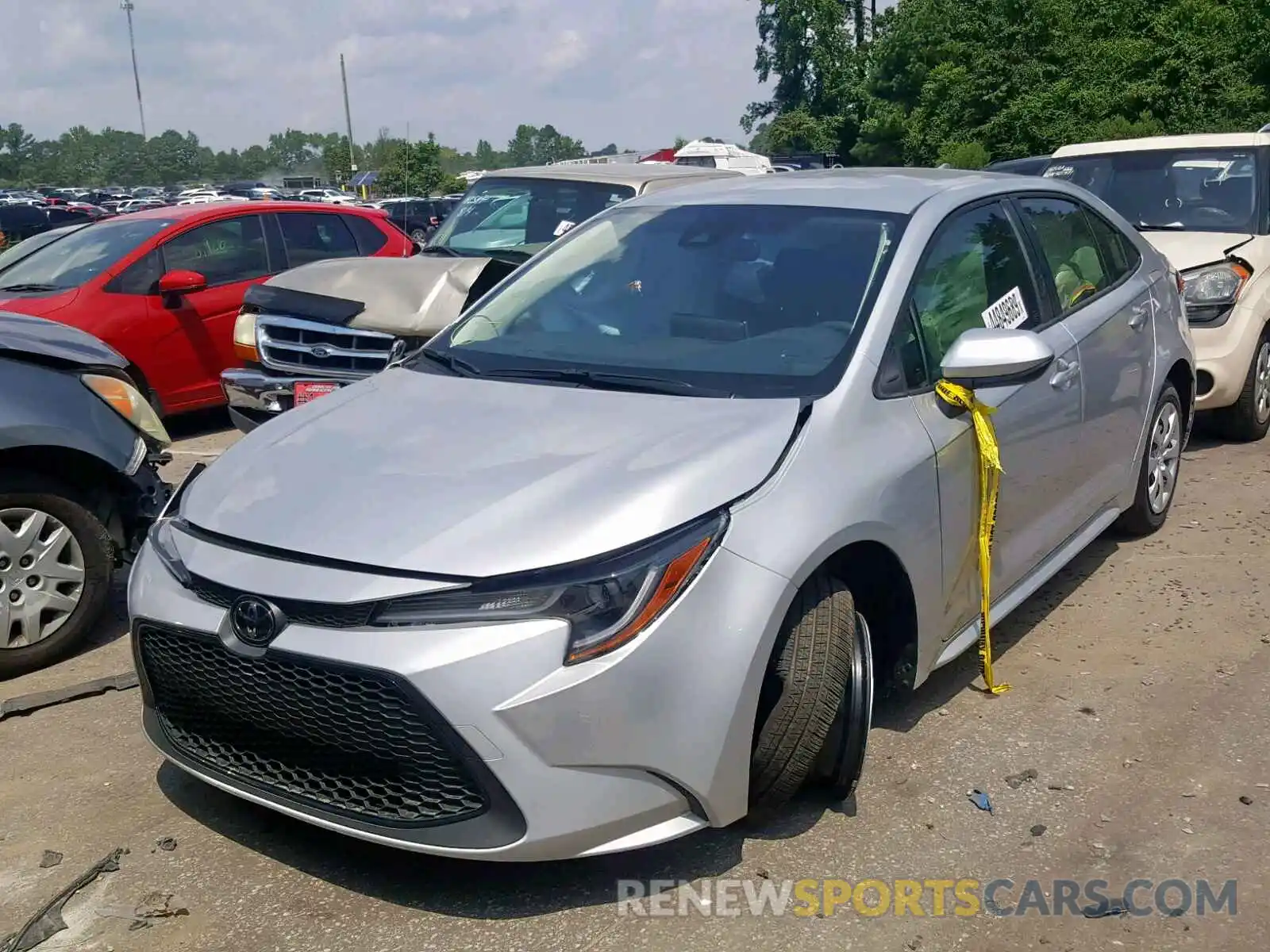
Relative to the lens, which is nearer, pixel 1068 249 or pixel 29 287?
pixel 1068 249

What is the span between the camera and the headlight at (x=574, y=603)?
9.07 feet

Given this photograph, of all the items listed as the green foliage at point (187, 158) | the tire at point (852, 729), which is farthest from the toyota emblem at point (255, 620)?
the green foliage at point (187, 158)

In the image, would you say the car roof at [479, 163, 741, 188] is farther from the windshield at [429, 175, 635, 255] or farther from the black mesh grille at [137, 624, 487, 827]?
the black mesh grille at [137, 624, 487, 827]

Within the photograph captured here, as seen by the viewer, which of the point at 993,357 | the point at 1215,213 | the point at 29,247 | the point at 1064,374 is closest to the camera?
the point at 993,357

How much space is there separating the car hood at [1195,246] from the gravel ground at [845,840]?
347cm

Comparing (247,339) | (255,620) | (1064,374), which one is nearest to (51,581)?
(255,620)

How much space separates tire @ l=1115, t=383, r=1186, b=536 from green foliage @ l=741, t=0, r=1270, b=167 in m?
23.4

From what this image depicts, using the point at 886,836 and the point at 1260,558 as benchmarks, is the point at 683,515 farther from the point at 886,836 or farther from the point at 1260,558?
the point at 1260,558

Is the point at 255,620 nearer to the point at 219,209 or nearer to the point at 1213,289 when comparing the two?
the point at 1213,289

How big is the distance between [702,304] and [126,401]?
2511 mm

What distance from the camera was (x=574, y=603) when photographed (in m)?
2.78

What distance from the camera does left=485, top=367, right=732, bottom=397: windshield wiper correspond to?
11.6 ft

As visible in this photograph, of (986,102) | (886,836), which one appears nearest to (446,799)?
(886,836)

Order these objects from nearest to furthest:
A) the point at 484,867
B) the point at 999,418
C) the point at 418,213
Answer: the point at 484,867
the point at 999,418
the point at 418,213
